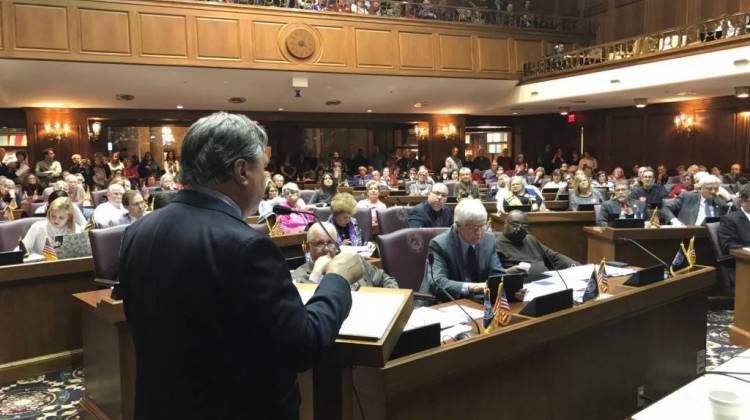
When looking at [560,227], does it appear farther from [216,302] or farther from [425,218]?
[216,302]

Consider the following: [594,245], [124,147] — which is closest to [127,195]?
[594,245]

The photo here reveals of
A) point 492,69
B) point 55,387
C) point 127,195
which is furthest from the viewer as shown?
point 492,69

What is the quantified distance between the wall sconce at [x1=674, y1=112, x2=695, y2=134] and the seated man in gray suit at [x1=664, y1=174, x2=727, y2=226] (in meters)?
8.79

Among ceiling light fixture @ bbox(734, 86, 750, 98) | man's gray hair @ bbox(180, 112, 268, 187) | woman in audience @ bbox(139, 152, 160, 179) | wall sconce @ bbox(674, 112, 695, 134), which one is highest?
ceiling light fixture @ bbox(734, 86, 750, 98)

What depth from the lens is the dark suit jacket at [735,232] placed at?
4492 millimetres

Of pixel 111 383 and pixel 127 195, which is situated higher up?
pixel 127 195

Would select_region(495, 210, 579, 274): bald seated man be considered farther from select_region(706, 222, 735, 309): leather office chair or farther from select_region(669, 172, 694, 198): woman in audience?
select_region(669, 172, 694, 198): woman in audience

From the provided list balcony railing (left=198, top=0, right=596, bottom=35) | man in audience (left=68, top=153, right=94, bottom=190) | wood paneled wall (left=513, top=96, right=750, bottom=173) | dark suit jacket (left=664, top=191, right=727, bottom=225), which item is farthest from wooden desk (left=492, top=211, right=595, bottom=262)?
man in audience (left=68, top=153, right=94, bottom=190)

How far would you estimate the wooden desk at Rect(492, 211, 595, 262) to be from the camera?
6.23m

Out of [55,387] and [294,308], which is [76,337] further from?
[294,308]

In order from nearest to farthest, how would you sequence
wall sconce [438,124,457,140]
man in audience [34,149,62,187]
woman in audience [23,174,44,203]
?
woman in audience [23,174,44,203] < man in audience [34,149,62,187] < wall sconce [438,124,457,140]

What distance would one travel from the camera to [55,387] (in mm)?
3559

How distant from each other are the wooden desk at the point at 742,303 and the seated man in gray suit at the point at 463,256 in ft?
6.29

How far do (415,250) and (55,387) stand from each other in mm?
2366
